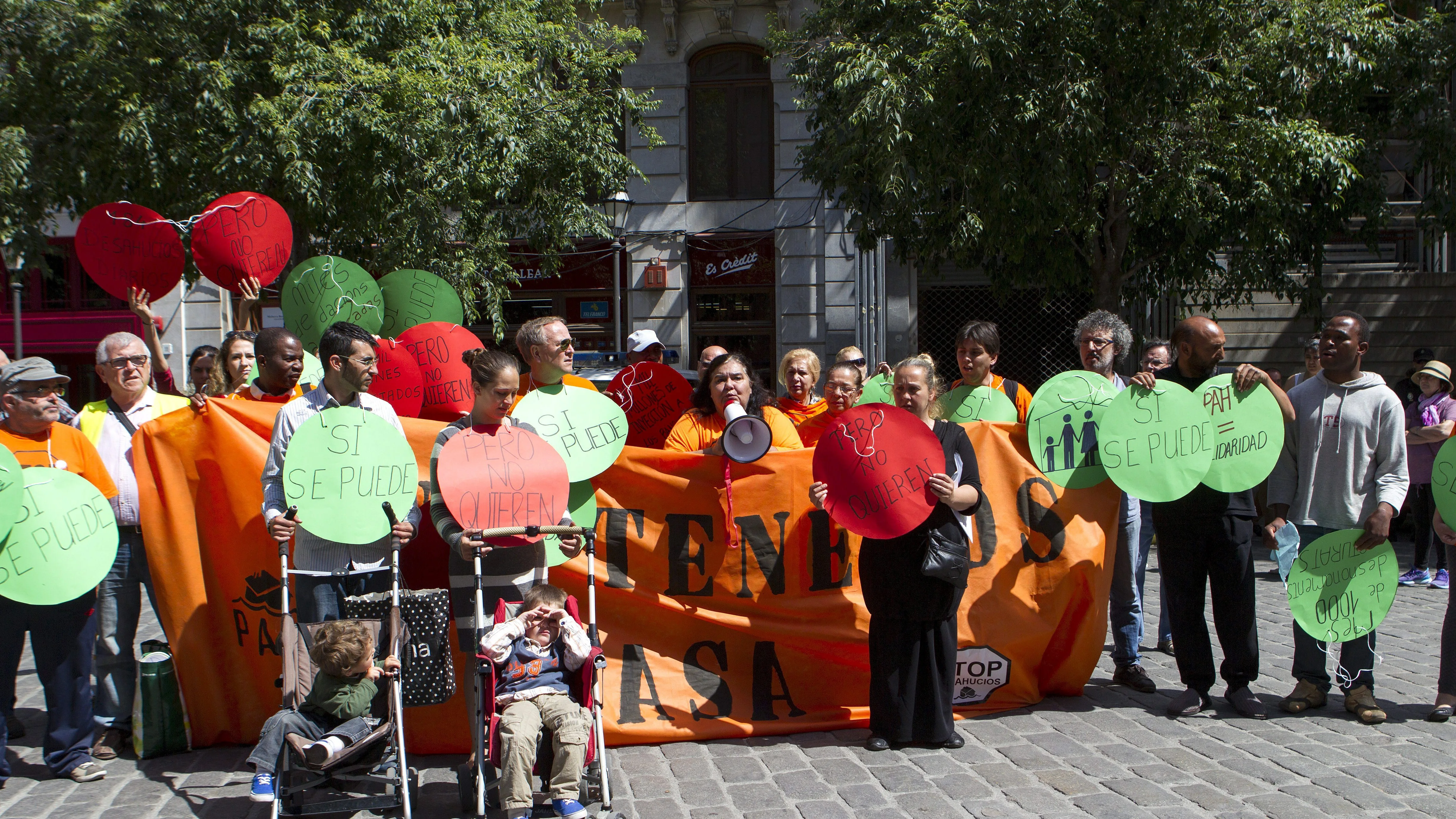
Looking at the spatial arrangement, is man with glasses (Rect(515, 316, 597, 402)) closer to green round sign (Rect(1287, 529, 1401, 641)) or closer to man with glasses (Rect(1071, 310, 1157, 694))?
man with glasses (Rect(1071, 310, 1157, 694))

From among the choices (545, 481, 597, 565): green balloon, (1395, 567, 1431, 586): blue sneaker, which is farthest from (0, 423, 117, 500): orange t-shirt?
(1395, 567, 1431, 586): blue sneaker

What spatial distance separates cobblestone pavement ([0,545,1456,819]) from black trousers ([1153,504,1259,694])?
9.4 inches

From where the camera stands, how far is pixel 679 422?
5.33 m

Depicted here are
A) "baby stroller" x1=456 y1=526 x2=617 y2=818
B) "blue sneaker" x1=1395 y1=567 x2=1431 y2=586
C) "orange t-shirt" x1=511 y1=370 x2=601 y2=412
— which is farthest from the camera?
"blue sneaker" x1=1395 y1=567 x2=1431 y2=586

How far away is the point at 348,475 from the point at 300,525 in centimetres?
27

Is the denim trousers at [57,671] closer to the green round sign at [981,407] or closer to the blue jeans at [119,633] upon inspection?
the blue jeans at [119,633]

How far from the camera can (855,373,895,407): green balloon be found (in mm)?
6441

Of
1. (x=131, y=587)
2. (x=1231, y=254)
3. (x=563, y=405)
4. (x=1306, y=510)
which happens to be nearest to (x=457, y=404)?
(x=563, y=405)

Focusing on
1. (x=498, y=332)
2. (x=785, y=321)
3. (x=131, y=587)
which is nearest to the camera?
(x=131, y=587)

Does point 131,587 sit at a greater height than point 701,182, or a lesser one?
→ lesser

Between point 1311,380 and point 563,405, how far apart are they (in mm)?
3795

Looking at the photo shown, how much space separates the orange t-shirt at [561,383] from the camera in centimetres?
550

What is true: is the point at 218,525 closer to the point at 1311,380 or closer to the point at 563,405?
the point at 563,405

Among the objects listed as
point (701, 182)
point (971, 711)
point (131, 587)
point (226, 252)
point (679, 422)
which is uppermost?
point (701, 182)
